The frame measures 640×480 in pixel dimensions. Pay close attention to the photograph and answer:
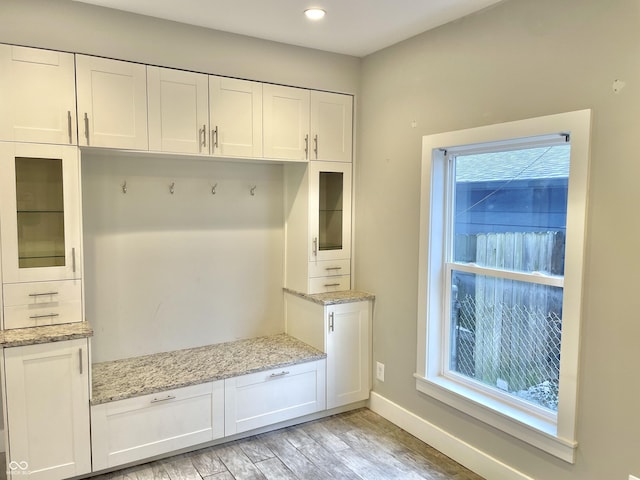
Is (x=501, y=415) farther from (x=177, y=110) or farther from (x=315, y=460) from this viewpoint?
(x=177, y=110)

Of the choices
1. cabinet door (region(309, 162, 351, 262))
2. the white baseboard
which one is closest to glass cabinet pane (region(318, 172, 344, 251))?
cabinet door (region(309, 162, 351, 262))

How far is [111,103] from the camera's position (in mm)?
2637

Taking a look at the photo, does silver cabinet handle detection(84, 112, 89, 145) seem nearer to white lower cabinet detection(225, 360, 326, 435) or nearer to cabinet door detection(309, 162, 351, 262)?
cabinet door detection(309, 162, 351, 262)

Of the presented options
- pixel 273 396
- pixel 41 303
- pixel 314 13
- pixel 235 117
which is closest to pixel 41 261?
pixel 41 303

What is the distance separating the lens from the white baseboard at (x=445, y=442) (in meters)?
2.53

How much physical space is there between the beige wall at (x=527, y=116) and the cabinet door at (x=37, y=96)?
1.96 meters

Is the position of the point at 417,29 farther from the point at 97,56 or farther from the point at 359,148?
the point at 97,56

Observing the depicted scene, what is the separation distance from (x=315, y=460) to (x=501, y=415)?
112 centimetres

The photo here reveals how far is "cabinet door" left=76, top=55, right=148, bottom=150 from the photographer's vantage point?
257 centimetres

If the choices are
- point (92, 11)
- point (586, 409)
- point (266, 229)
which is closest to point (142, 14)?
point (92, 11)

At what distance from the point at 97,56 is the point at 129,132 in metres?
0.44

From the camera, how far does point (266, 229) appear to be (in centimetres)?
358

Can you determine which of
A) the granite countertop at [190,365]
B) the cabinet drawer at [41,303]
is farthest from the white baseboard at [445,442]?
the cabinet drawer at [41,303]

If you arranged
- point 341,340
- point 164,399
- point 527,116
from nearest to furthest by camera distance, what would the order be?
point 527,116
point 164,399
point 341,340
